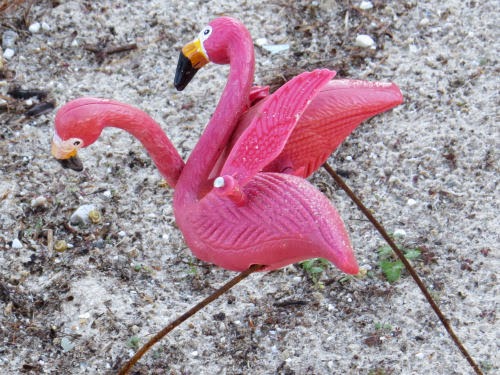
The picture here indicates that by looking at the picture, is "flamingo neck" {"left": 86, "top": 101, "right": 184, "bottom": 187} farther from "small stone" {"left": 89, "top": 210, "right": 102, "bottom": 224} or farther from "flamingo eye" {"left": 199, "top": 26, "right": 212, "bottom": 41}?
"small stone" {"left": 89, "top": 210, "right": 102, "bottom": 224}

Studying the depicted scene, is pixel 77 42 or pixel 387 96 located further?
pixel 77 42

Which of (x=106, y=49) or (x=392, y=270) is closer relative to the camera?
(x=392, y=270)

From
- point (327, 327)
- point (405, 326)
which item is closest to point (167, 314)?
point (327, 327)

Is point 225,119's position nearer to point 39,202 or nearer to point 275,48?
point 39,202

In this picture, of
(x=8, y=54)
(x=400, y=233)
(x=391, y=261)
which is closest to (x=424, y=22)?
(x=400, y=233)

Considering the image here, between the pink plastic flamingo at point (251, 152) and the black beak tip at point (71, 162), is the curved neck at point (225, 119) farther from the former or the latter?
the black beak tip at point (71, 162)

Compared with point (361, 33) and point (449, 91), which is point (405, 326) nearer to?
point (449, 91)
